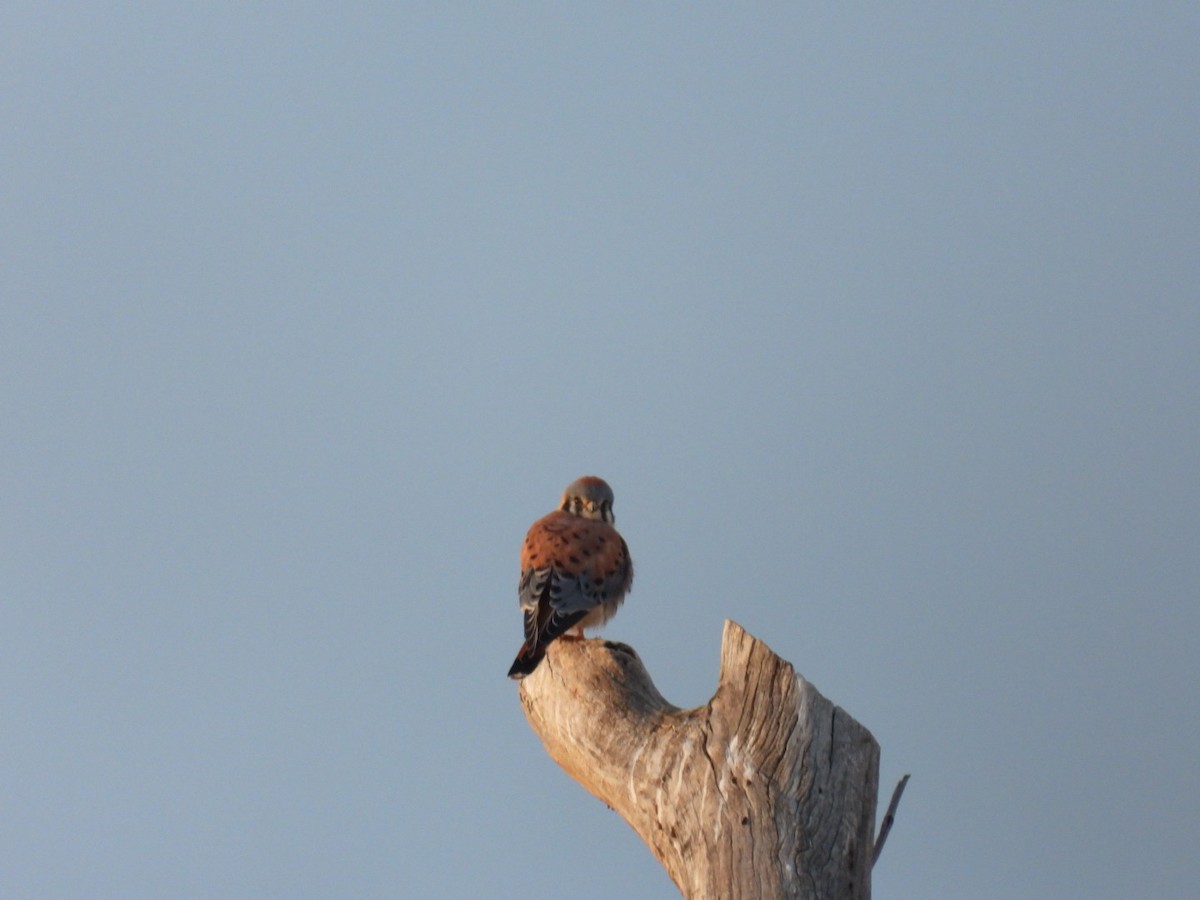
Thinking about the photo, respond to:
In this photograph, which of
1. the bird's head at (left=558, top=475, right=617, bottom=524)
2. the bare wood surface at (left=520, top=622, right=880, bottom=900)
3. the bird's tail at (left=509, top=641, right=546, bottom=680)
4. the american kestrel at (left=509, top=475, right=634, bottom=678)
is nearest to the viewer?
the bare wood surface at (left=520, top=622, right=880, bottom=900)

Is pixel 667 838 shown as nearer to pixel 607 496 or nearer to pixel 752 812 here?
pixel 752 812

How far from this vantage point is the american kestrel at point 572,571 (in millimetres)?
3469

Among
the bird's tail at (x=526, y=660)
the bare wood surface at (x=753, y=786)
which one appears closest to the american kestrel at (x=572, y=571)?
the bird's tail at (x=526, y=660)

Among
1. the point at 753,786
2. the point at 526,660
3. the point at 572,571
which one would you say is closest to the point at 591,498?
the point at 572,571

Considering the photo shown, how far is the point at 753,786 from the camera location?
2.69 m

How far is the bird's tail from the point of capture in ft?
10.8

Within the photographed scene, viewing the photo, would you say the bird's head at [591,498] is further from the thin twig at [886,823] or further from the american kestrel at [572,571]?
the thin twig at [886,823]

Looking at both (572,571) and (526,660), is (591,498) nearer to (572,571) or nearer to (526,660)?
(572,571)

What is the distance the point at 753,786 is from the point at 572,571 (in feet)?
3.41

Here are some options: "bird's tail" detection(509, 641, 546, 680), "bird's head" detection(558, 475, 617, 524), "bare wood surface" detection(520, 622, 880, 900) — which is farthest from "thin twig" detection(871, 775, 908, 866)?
"bird's head" detection(558, 475, 617, 524)

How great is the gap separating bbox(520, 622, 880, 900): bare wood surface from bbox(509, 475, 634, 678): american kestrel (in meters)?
0.51

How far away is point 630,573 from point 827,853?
1.35 meters

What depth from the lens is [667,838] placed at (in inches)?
111

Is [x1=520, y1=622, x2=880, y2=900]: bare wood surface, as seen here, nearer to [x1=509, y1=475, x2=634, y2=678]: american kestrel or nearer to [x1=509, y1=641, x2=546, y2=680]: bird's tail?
[x1=509, y1=641, x2=546, y2=680]: bird's tail
